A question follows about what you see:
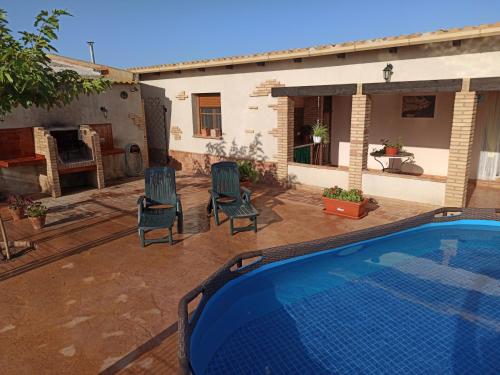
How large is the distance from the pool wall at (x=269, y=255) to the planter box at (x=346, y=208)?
3.90 ft

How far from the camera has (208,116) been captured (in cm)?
1457

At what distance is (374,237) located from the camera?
744 cm

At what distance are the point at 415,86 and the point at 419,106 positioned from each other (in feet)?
11.5

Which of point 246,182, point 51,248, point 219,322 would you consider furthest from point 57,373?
point 246,182

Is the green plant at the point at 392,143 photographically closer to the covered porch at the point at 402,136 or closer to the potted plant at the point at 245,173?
the covered porch at the point at 402,136

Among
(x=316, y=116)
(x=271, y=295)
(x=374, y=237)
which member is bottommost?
(x=271, y=295)

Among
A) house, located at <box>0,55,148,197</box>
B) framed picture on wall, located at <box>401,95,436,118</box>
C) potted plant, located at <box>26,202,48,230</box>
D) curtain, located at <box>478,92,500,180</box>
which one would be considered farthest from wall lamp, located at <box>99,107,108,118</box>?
curtain, located at <box>478,92,500,180</box>

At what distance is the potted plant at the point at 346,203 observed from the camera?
8.75 m

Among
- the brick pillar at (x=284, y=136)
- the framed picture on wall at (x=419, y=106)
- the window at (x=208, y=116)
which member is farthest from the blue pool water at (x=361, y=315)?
the window at (x=208, y=116)

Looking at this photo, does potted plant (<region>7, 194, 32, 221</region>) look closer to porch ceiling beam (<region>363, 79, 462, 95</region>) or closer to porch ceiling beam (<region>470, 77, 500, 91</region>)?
porch ceiling beam (<region>363, 79, 462, 95</region>)

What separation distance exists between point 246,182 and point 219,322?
6.27m

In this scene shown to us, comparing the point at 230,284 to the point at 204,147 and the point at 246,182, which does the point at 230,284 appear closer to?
the point at 246,182

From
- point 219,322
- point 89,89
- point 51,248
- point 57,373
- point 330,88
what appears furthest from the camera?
point 330,88

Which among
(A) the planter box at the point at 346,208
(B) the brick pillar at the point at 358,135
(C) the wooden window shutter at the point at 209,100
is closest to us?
(A) the planter box at the point at 346,208
